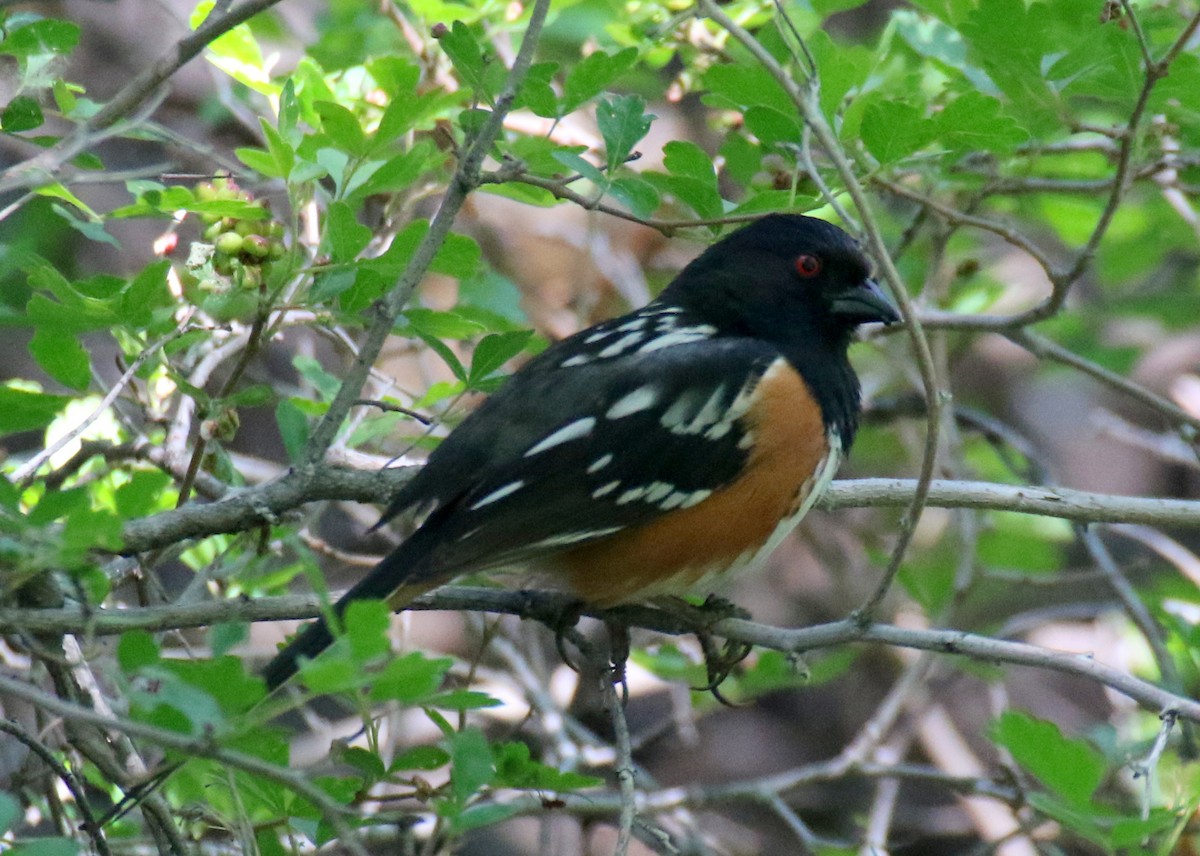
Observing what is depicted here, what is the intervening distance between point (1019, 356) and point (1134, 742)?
3134 millimetres

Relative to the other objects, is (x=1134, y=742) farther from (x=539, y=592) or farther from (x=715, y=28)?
(x=715, y=28)

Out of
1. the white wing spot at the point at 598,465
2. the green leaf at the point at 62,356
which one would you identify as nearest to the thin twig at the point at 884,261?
the white wing spot at the point at 598,465

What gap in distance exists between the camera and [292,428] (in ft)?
6.89

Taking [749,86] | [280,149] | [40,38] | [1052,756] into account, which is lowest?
[1052,756]

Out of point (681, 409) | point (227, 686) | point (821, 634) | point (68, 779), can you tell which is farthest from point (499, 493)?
point (227, 686)

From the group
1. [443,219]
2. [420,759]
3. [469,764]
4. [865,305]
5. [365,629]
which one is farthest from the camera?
[865,305]

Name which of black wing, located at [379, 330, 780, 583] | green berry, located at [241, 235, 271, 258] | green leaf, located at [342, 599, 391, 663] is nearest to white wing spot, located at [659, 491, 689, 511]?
black wing, located at [379, 330, 780, 583]

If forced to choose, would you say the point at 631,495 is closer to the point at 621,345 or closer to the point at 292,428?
the point at 621,345

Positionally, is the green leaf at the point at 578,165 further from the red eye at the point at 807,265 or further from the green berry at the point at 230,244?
the red eye at the point at 807,265

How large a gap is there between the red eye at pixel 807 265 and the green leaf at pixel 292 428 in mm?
1157

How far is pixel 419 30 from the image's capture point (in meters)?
3.16

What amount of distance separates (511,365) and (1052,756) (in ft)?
10.2

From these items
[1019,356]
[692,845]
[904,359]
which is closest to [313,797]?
[692,845]

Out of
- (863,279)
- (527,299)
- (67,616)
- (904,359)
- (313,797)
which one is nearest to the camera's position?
(313,797)
